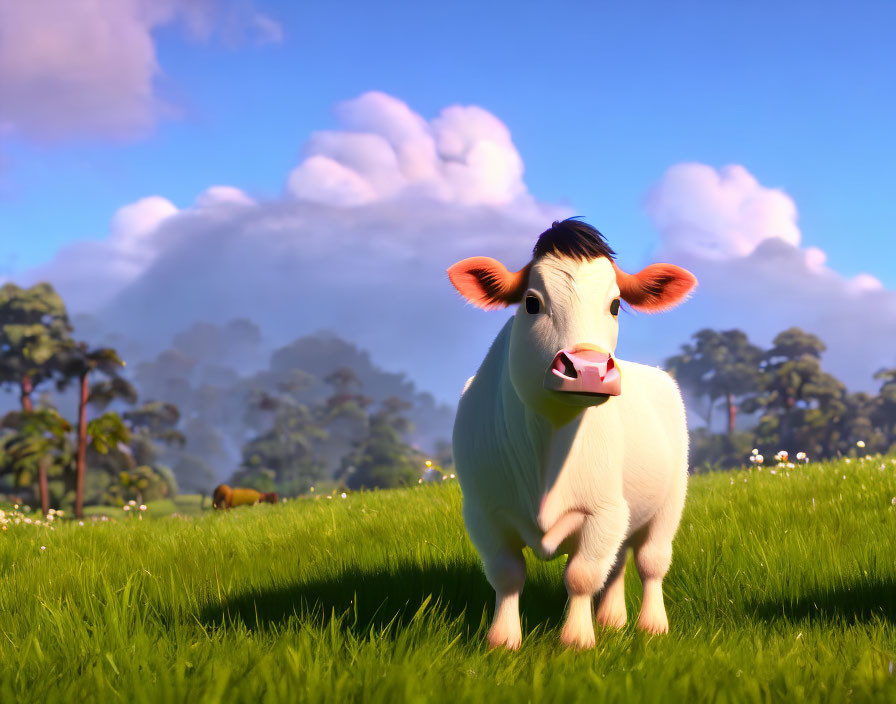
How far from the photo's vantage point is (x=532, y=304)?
3.81 metres

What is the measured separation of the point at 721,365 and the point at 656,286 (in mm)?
53743

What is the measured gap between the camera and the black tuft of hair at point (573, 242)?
3854mm

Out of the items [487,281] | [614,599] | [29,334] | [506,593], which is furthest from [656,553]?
[29,334]

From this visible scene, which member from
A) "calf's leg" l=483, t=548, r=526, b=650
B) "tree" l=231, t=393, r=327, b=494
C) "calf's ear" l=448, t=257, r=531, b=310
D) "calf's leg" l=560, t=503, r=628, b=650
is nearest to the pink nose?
"calf's ear" l=448, t=257, r=531, b=310

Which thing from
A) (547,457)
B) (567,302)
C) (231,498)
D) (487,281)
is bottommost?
(231,498)

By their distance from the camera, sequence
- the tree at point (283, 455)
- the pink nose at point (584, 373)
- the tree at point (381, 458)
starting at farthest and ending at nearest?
1. the tree at point (283, 455)
2. the tree at point (381, 458)
3. the pink nose at point (584, 373)

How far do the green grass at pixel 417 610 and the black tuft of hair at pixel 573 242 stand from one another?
74.8 inches

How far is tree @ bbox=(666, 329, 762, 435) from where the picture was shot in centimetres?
5416

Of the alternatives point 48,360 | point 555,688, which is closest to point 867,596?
point 555,688

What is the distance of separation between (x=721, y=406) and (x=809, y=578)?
5398cm

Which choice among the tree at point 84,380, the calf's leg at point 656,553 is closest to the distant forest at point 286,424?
the tree at point 84,380

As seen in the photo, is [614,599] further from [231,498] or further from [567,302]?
[231,498]

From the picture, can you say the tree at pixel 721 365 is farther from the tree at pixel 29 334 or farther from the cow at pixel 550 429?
the cow at pixel 550 429

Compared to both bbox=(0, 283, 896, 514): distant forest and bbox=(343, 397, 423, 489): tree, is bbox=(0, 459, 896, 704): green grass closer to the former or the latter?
bbox=(0, 283, 896, 514): distant forest
